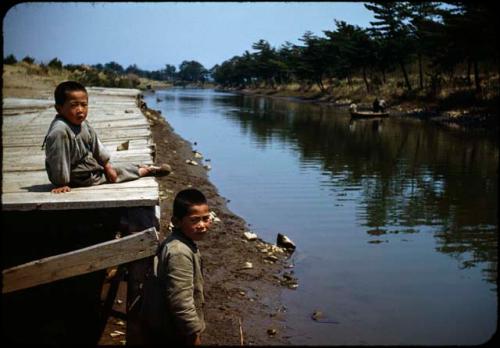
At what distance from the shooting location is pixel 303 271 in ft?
22.5

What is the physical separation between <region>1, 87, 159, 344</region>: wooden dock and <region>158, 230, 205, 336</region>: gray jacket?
1.23ft

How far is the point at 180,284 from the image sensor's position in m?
3.17

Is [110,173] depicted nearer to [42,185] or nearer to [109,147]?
[42,185]

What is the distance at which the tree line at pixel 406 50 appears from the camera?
27.5m

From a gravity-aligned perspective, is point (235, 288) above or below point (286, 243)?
below

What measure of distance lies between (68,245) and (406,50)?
42880 mm

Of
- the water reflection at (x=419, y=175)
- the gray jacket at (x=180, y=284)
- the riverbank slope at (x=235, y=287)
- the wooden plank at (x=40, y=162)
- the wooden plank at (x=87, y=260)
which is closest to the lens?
the gray jacket at (x=180, y=284)

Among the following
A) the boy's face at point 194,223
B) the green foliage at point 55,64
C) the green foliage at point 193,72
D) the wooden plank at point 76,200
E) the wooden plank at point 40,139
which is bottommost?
the boy's face at point 194,223

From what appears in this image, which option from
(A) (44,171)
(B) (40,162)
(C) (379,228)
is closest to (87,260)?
(A) (44,171)

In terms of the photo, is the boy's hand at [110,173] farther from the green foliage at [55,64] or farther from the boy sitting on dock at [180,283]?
the green foliage at [55,64]

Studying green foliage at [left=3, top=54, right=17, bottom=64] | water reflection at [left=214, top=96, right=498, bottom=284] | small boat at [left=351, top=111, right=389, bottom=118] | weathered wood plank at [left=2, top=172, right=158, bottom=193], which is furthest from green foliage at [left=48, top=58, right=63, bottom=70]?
weathered wood plank at [left=2, top=172, right=158, bottom=193]

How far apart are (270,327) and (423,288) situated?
7.63 feet

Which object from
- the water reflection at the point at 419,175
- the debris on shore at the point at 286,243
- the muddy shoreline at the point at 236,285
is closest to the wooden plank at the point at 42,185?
the muddy shoreline at the point at 236,285

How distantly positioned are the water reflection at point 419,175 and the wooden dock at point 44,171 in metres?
4.85
